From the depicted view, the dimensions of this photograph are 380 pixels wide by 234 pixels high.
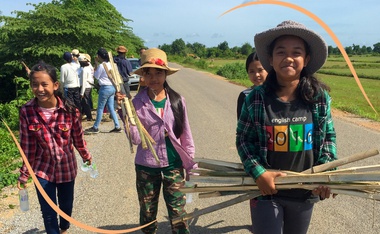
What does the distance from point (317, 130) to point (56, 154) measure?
6.62 feet

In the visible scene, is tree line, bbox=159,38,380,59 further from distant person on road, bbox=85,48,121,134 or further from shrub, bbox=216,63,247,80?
distant person on road, bbox=85,48,121,134

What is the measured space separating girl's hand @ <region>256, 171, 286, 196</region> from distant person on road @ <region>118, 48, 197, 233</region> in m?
0.93

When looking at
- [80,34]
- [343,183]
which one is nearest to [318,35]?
[343,183]

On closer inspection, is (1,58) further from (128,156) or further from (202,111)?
(128,156)

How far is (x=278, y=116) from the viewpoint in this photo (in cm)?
203

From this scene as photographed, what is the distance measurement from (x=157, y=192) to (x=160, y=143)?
1.37 ft

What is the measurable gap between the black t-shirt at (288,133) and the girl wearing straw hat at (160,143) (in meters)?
0.96

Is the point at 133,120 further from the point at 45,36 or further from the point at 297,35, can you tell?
the point at 45,36

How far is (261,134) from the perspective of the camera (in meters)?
2.05

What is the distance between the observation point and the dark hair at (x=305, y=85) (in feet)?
6.72

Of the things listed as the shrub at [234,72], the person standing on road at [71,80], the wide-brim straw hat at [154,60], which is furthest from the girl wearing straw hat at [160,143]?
the shrub at [234,72]

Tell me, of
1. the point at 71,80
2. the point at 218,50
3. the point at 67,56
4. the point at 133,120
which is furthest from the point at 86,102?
the point at 218,50

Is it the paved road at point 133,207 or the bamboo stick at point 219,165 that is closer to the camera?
the bamboo stick at point 219,165

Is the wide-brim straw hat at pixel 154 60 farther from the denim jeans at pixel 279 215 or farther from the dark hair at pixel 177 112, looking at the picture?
the denim jeans at pixel 279 215
